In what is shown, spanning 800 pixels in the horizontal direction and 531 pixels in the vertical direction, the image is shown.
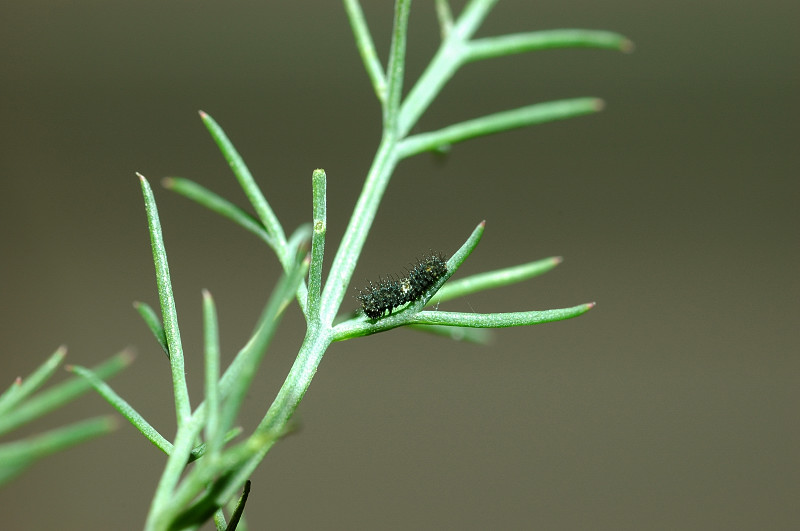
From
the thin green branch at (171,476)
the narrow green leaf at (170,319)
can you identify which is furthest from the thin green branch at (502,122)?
the thin green branch at (171,476)

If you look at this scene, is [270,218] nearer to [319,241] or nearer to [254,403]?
[319,241]

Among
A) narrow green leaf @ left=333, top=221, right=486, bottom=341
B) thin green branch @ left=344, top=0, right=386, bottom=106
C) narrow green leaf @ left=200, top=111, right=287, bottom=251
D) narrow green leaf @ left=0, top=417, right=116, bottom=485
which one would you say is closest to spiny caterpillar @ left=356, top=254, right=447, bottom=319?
narrow green leaf @ left=333, top=221, right=486, bottom=341

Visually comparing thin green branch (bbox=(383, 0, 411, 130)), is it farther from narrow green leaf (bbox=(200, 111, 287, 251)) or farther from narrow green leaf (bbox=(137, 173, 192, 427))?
narrow green leaf (bbox=(137, 173, 192, 427))

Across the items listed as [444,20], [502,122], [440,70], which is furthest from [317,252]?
[444,20]

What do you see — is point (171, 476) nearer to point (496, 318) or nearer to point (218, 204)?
point (496, 318)

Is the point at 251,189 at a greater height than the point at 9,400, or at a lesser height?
greater

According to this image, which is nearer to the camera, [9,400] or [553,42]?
[9,400]

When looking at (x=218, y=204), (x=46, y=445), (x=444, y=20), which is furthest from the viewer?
(x=444, y=20)
